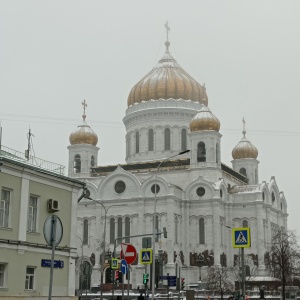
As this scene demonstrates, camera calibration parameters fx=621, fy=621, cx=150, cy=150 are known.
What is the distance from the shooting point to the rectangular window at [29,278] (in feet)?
77.2

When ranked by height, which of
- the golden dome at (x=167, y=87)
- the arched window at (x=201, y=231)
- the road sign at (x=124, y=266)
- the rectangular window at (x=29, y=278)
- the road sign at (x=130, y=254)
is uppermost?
the golden dome at (x=167, y=87)

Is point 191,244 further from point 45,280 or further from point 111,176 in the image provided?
point 45,280

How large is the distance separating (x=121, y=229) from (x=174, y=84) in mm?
18897

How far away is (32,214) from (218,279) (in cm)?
3517

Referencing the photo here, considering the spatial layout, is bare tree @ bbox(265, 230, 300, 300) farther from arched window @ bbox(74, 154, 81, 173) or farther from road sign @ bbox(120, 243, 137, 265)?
arched window @ bbox(74, 154, 81, 173)

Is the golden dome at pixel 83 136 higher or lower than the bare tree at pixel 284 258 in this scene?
higher

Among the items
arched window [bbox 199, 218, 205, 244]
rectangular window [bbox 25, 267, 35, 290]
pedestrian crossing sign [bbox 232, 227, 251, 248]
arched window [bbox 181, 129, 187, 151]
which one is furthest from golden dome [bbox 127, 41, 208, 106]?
pedestrian crossing sign [bbox 232, 227, 251, 248]

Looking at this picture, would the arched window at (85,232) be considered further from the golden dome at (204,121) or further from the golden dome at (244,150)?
the golden dome at (244,150)

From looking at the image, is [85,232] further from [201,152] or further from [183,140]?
[183,140]

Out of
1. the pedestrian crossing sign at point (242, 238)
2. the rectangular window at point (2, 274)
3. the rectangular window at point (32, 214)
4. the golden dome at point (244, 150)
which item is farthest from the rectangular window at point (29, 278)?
the golden dome at point (244, 150)

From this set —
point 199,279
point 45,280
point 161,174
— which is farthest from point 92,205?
point 45,280

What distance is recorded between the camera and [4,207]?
23.0m

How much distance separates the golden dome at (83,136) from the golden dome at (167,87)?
233 inches

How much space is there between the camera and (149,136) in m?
73.4
